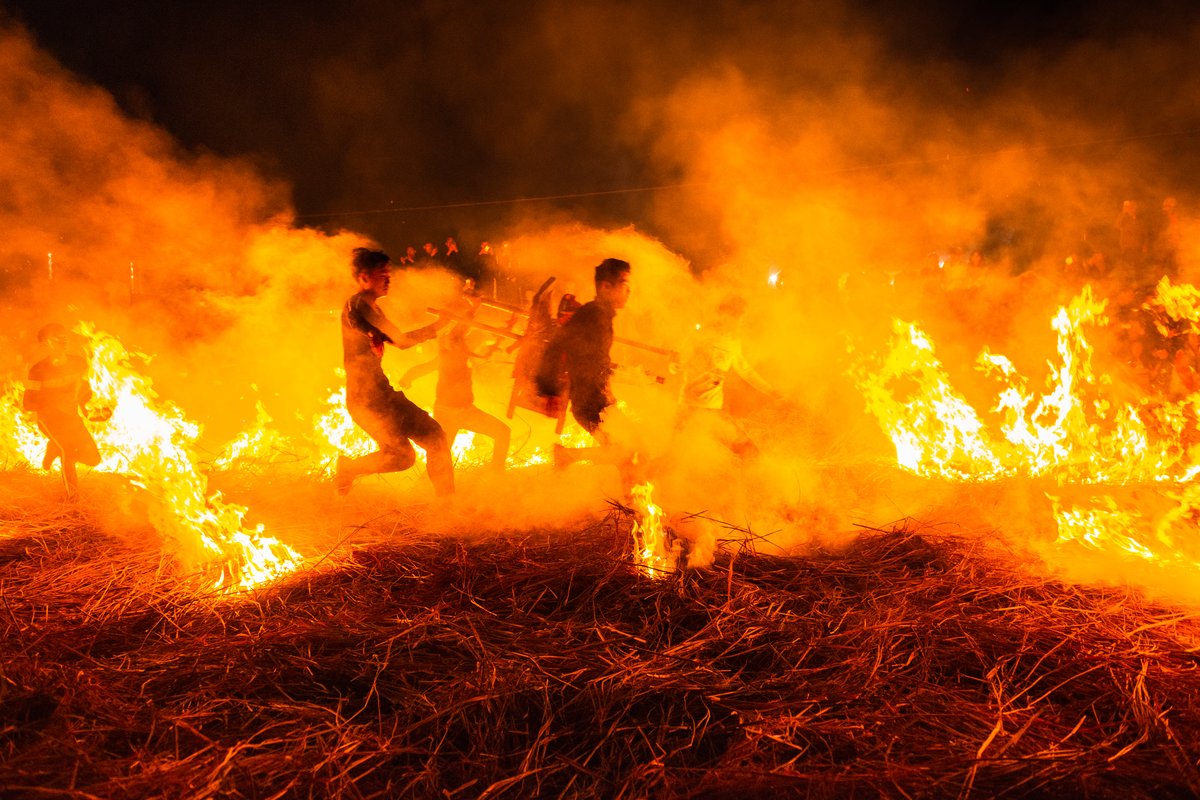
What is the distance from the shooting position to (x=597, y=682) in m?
2.90

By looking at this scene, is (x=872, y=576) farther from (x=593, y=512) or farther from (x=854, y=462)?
(x=854, y=462)

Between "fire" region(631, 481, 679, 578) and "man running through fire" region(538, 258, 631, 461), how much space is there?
A: 94 centimetres

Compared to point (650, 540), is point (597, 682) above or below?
below

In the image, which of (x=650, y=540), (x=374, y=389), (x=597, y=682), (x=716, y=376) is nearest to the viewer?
(x=597, y=682)

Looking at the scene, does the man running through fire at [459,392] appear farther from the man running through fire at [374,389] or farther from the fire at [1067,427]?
the fire at [1067,427]

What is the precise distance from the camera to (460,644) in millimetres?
3262

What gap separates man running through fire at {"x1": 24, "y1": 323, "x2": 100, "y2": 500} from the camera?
629 cm

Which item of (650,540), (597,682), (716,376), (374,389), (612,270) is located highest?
(612,270)

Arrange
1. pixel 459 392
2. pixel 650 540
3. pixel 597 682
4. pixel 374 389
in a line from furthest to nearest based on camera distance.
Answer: pixel 459 392
pixel 374 389
pixel 650 540
pixel 597 682

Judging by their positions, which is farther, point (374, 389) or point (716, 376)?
point (716, 376)

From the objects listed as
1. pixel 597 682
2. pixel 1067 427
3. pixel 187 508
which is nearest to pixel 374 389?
pixel 187 508

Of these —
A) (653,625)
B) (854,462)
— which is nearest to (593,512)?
(653,625)

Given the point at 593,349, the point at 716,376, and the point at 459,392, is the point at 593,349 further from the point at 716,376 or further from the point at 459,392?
the point at 459,392

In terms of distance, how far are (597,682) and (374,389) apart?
293cm
